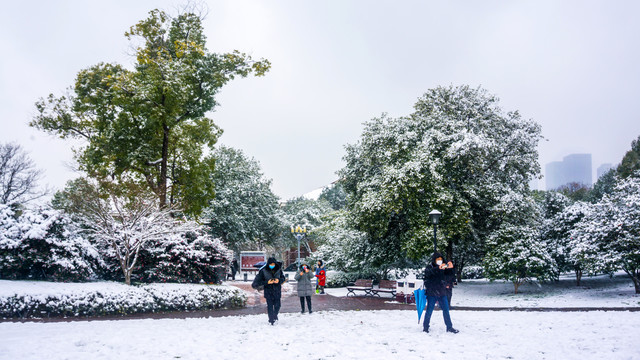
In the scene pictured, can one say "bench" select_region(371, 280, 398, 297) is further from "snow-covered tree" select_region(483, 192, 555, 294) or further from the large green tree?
the large green tree

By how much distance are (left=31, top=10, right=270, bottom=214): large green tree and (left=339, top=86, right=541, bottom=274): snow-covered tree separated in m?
7.26

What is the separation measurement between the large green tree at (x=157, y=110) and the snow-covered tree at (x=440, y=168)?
726 cm

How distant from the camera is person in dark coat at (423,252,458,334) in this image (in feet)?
28.6

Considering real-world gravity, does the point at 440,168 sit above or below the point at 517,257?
above

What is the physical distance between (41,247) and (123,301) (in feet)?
10.3

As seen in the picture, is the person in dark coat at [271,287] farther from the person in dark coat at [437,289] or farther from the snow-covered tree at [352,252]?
the snow-covered tree at [352,252]

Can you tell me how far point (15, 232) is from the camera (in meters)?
11.8

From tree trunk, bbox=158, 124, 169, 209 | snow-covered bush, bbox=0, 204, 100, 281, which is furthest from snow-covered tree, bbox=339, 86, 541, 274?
snow-covered bush, bbox=0, 204, 100, 281

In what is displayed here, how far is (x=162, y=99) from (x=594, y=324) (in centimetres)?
1660

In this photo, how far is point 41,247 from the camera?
1209 centimetres

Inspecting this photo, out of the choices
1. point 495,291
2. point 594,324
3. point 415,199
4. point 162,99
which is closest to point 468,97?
point 415,199

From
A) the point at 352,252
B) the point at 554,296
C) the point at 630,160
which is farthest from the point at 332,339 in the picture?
the point at 630,160

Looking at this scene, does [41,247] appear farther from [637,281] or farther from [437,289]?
[637,281]

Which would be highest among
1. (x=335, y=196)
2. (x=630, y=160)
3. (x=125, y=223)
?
(x=630, y=160)
